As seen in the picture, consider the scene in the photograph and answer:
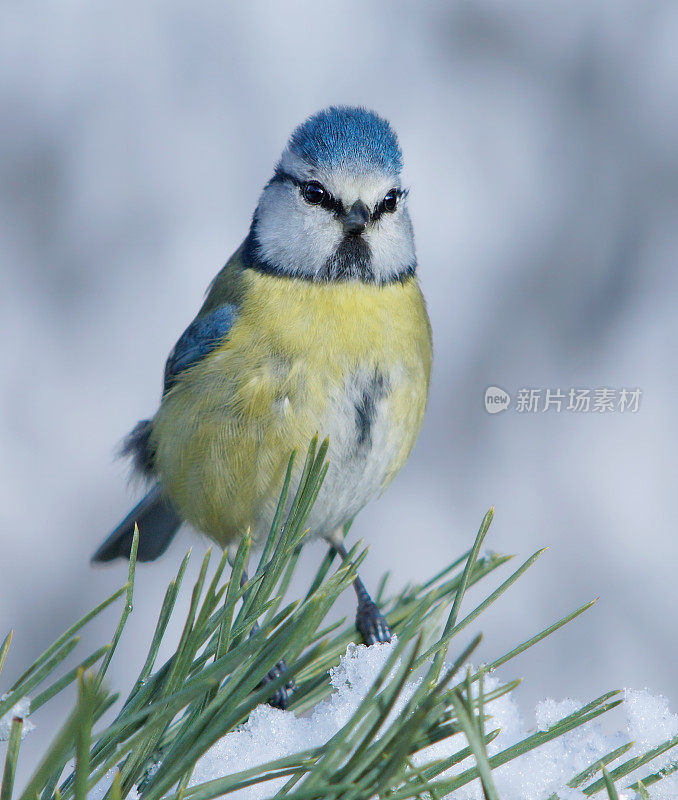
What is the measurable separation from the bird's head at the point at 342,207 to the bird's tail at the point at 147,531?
0.40 m

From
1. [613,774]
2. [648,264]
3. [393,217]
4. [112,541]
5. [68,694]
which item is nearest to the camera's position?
[613,774]

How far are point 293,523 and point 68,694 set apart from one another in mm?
1381

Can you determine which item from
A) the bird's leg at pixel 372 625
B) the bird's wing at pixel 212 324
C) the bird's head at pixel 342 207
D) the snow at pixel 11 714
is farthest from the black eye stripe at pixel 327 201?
the snow at pixel 11 714

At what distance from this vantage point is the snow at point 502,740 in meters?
0.42

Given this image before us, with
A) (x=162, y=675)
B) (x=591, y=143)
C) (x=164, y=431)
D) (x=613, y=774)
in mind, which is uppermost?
(x=591, y=143)

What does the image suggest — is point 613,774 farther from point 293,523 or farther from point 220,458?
point 220,458

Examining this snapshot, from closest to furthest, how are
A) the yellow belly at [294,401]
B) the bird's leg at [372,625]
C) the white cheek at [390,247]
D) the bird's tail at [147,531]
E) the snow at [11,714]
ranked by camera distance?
the snow at [11,714], the bird's leg at [372,625], the yellow belly at [294,401], the white cheek at [390,247], the bird's tail at [147,531]

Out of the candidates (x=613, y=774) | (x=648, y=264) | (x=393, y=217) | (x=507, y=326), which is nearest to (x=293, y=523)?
(x=613, y=774)

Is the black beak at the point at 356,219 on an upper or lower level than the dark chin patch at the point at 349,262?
upper

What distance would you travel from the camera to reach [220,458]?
2.84 feet

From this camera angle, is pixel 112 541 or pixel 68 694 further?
pixel 68 694

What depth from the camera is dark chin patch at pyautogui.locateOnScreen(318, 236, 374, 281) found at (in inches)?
36.3

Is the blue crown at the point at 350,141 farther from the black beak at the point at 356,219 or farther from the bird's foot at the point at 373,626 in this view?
the bird's foot at the point at 373,626

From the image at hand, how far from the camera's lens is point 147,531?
3.99ft
